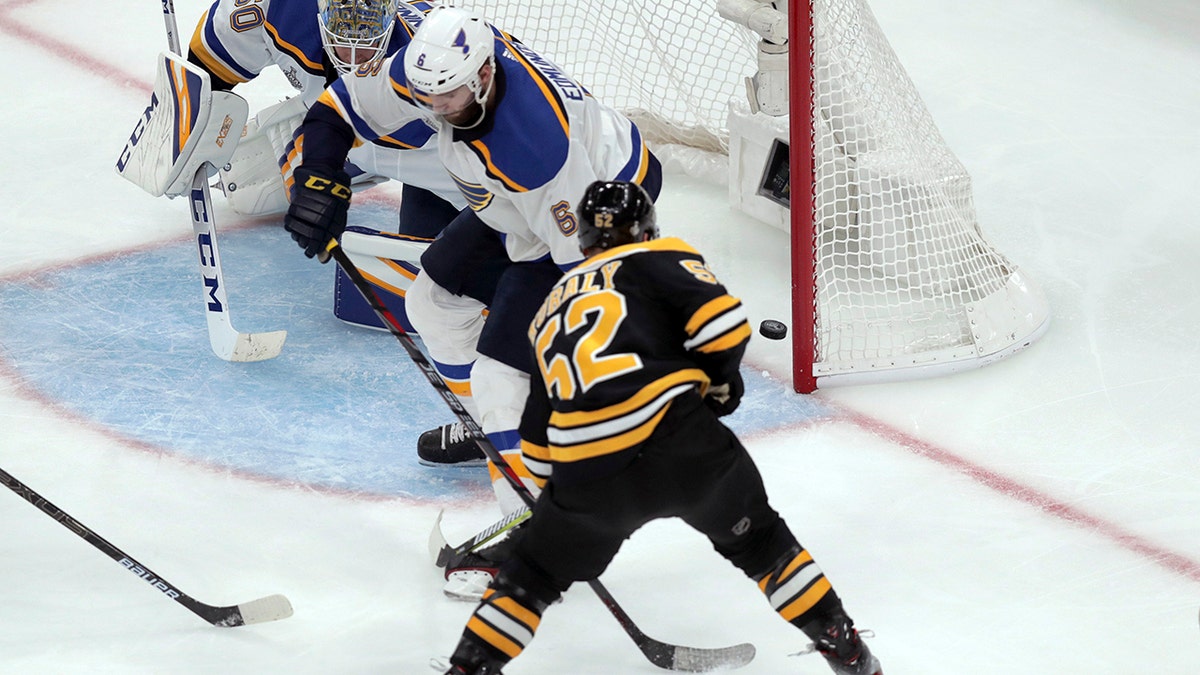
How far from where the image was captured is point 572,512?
227 cm

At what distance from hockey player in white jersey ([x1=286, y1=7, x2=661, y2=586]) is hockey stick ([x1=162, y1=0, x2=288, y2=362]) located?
2.09ft

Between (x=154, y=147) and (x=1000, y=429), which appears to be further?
(x=154, y=147)

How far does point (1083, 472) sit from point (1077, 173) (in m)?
1.61

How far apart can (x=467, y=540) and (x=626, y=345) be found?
0.91m

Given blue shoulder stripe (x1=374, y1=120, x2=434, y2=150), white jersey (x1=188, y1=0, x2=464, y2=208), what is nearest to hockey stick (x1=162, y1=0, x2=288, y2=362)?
white jersey (x1=188, y1=0, x2=464, y2=208)

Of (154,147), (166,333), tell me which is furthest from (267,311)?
(154,147)

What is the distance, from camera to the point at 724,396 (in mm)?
2373

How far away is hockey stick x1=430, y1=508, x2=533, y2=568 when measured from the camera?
9.24 ft

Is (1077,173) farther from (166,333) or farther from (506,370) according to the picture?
(166,333)

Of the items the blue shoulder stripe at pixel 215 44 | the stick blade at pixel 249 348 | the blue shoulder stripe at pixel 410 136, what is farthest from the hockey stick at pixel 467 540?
the blue shoulder stripe at pixel 215 44

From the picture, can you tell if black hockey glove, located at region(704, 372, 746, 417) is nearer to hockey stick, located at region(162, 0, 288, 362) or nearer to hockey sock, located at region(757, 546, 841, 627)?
hockey sock, located at region(757, 546, 841, 627)

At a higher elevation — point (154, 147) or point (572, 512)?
point (572, 512)

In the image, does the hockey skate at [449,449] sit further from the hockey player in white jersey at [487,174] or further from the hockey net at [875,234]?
the hockey net at [875,234]

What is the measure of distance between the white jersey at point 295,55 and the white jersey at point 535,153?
70 centimetres
